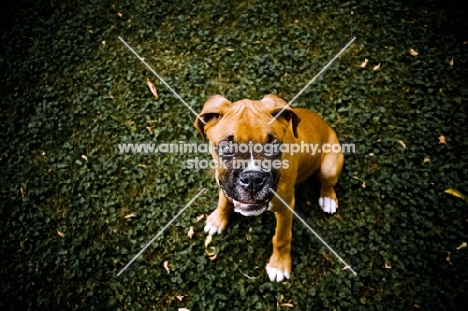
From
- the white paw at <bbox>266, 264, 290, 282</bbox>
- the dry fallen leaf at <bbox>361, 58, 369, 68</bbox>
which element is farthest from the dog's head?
the dry fallen leaf at <bbox>361, 58, 369, 68</bbox>

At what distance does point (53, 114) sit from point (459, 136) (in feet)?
21.2

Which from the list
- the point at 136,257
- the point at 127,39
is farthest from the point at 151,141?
the point at 127,39

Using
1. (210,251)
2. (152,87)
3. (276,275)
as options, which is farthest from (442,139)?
(152,87)

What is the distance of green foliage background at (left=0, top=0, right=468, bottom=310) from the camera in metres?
4.64

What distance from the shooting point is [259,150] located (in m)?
3.30

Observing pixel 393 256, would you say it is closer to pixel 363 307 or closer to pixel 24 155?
pixel 363 307

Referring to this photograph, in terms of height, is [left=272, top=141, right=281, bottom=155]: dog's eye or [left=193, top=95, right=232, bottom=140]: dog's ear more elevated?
[left=193, top=95, right=232, bottom=140]: dog's ear

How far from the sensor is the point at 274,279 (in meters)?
4.57

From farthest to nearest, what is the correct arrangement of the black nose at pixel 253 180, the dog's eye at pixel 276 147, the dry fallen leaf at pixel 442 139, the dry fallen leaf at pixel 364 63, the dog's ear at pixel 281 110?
1. the dry fallen leaf at pixel 364 63
2. the dry fallen leaf at pixel 442 139
3. the dog's ear at pixel 281 110
4. the dog's eye at pixel 276 147
5. the black nose at pixel 253 180

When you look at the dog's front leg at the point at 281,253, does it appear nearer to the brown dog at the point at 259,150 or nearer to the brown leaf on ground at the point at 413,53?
the brown dog at the point at 259,150

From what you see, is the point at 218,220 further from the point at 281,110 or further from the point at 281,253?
the point at 281,110

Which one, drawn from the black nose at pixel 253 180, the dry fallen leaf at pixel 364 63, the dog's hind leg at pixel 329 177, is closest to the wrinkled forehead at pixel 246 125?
the black nose at pixel 253 180

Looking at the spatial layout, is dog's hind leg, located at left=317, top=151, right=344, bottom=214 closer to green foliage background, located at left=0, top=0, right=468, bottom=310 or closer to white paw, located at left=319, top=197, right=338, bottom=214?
white paw, located at left=319, top=197, right=338, bottom=214

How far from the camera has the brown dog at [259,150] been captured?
329 cm
